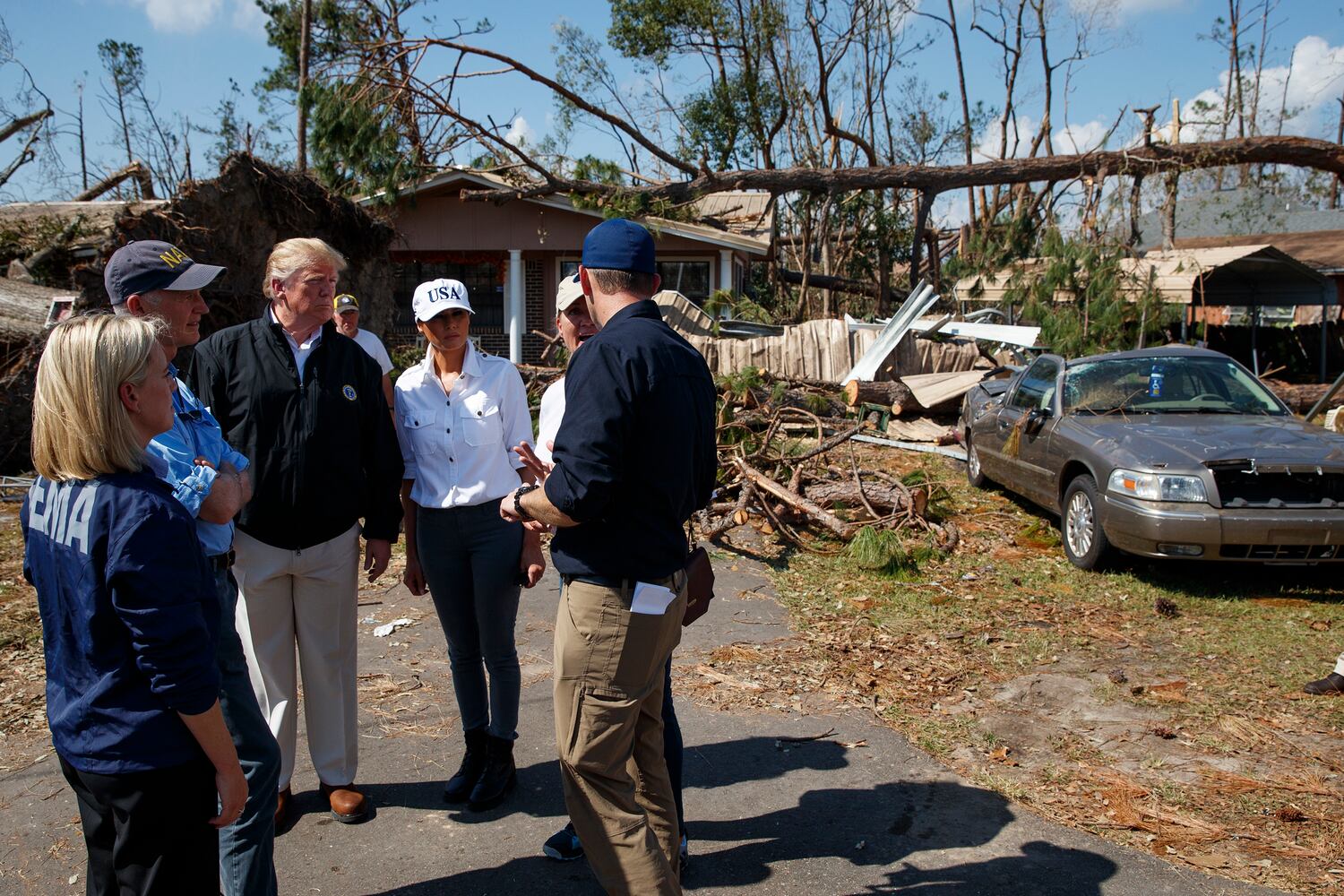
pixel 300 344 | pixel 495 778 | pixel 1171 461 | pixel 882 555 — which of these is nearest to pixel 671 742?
pixel 495 778

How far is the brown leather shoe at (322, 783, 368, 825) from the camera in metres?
3.54

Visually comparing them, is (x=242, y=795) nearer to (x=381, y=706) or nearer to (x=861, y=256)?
(x=381, y=706)

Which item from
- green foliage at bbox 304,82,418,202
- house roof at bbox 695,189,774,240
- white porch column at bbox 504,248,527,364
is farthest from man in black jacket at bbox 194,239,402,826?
house roof at bbox 695,189,774,240

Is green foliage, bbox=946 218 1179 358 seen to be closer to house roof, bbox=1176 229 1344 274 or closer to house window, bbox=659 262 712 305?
house window, bbox=659 262 712 305

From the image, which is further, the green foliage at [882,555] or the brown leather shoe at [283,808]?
the green foliage at [882,555]

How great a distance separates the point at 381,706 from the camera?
470 cm

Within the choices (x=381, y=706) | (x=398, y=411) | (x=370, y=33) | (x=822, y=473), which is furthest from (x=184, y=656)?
(x=370, y=33)

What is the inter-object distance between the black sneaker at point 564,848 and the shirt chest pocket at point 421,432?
147 cm

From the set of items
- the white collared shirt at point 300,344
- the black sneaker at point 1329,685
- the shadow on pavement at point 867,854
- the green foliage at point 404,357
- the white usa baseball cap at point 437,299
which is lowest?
the shadow on pavement at point 867,854

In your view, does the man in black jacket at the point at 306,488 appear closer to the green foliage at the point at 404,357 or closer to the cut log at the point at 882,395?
the cut log at the point at 882,395

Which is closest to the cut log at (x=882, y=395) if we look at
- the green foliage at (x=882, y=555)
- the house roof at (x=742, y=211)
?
the green foliage at (x=882, y=555)

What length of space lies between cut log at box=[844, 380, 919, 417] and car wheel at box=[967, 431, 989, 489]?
2.86 metres

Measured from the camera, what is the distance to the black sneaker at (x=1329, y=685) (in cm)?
475

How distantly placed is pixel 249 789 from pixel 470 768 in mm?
1200
